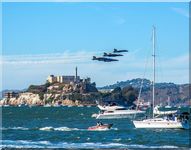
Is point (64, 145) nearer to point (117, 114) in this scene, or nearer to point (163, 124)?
point (163, 124)

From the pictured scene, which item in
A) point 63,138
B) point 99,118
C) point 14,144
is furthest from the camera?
point 99,118

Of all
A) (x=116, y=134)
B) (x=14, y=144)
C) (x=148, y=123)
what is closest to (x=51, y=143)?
(x=14, y=144)

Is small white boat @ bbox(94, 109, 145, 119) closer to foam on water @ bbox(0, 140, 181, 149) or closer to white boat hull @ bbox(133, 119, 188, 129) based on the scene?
white boat hull @ bbox(133, 119, 188, 129)

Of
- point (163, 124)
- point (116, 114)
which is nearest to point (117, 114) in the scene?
A: point (116, 114)

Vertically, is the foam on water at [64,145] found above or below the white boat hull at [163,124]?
below

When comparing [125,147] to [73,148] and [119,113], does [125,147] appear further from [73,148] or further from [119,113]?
[119,113]

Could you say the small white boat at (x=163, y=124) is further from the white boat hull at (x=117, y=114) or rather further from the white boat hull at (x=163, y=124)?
the white boat hull at (x=117, y=114)

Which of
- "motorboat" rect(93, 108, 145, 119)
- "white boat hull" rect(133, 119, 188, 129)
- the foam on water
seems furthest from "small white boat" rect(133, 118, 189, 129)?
"motorboat" rect(93, 108, 145, 119)

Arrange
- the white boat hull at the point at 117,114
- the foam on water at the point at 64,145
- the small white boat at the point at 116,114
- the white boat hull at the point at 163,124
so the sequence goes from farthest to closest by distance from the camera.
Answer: the white boat hull at the point at 117,114
the small white boat at the point at 116,114
the white boat hull at the point at 163,124
the foam on water at the point at 64,145

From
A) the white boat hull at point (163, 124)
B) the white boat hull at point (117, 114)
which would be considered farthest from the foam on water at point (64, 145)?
the white boat hull at point (117, 114)

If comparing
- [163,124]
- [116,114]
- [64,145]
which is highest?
[116,114]

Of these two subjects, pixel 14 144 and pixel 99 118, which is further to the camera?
pixel 99 118
